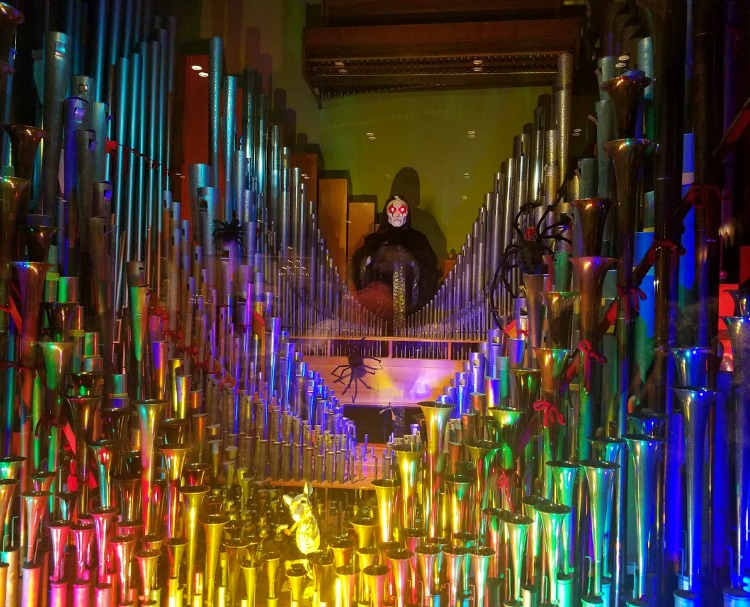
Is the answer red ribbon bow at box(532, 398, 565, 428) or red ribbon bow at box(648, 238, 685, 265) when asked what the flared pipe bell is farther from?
red ribbon bow at box(532, 398, 565, 428)

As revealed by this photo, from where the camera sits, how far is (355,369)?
8.36ft

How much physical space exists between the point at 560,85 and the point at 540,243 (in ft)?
3.04

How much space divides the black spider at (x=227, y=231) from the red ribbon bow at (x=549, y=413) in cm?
149

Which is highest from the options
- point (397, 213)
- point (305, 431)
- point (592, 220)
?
point (397, 213)

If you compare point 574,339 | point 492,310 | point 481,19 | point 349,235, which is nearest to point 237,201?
point 349,235

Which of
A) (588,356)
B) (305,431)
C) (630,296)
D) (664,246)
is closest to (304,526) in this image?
(305,431)

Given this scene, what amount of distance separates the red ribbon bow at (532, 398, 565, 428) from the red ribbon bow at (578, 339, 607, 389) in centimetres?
10

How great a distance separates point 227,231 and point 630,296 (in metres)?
1.56

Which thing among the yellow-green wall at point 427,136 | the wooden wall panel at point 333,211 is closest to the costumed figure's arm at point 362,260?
the wooden wall panel at point 333,211

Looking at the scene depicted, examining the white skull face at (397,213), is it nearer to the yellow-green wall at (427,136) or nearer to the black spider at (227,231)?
the yellow-green wall at (427,136)

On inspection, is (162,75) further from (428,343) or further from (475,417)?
(475,417)

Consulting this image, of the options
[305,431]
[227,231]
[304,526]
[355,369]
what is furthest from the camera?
[355,369]

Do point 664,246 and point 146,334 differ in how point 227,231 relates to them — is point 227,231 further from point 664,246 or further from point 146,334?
point 664,246

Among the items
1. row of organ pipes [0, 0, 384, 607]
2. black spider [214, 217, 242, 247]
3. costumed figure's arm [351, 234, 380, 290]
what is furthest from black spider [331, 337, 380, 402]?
black spider [214, 217, 242, 247]
